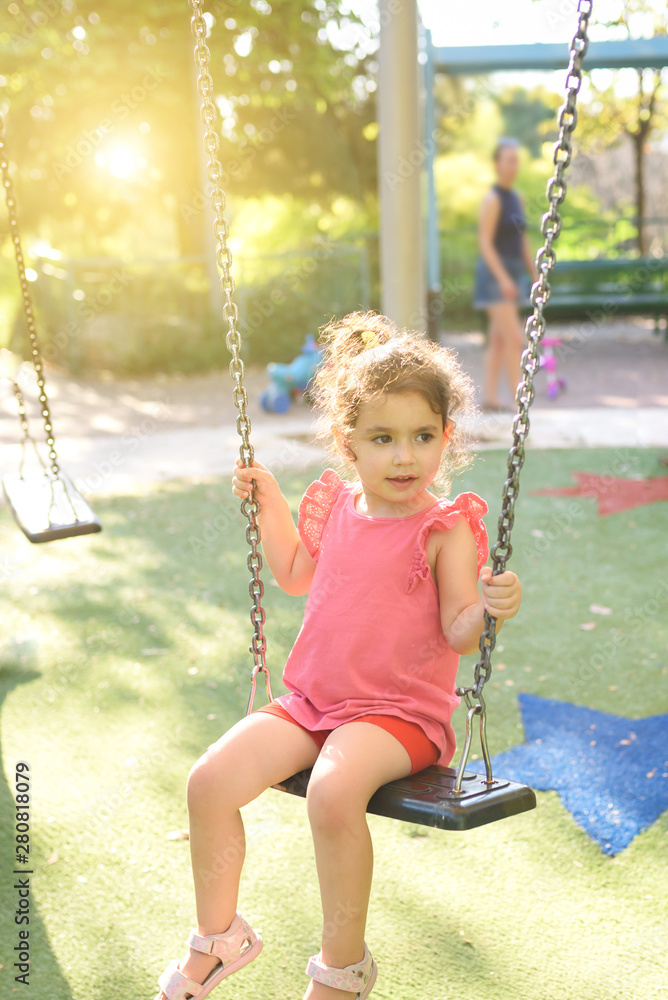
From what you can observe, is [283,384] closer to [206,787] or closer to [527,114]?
[527,114]

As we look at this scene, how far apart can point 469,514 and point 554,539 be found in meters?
2.82

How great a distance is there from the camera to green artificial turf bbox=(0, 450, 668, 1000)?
1992 millimetres

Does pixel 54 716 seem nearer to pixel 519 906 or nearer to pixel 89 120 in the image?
pixel 519 906

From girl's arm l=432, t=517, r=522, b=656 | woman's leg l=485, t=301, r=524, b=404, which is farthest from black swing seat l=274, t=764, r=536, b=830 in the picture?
woman's leg l=485, t=301, r=524, b=404

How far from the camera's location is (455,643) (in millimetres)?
1816

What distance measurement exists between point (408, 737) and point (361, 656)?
166mm

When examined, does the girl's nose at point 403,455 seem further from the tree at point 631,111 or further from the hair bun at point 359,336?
the tree at point 631,111

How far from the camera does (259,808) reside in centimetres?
261

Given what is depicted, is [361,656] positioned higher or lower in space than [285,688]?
higher

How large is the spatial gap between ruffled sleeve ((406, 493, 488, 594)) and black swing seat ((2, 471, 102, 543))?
1064 millimetres

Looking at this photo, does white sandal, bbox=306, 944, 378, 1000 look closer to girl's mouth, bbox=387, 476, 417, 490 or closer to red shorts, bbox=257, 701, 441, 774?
red shorts, bbox=257, 701, 441, 774

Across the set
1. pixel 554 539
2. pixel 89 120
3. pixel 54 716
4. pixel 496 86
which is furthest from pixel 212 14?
pixel 54 716

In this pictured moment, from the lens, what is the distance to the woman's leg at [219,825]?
5.68 ft

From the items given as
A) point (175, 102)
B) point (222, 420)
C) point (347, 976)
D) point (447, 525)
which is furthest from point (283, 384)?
point (347, 976)
